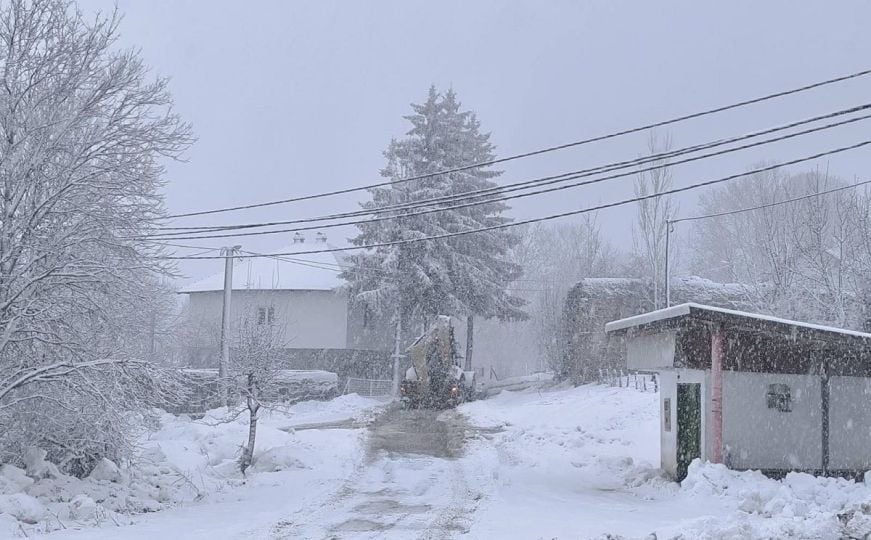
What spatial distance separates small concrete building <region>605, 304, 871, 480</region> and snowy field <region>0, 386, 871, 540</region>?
1.23 metres

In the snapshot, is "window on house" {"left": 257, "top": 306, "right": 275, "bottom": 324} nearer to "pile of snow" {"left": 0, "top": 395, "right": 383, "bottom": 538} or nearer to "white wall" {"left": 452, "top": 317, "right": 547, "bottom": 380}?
"pile of snow" {"left": 0, "top": 395, "right": 383, "bottom": 538}

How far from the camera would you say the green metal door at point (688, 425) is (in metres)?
17.0

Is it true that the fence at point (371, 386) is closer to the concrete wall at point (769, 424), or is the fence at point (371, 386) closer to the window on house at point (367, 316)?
the window on house at point (367, 316)

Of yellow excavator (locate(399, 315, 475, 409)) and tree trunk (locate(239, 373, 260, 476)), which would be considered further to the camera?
yellow excavator (locate(399, 315, 475, 409))

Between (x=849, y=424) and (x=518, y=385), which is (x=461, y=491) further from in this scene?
(x=518, y=385)

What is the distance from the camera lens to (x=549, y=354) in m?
42.0

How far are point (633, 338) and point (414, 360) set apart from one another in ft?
52.6

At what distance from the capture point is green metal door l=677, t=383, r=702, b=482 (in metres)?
17.0

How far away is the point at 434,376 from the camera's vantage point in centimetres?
3431

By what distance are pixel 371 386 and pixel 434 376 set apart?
13535mm

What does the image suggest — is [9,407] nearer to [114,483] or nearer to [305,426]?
[114,483]

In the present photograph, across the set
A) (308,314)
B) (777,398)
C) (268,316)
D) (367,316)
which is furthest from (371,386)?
(777,398)

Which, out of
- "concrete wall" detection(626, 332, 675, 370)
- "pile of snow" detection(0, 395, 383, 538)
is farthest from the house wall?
"concrete wall" detection(626, 332, 675, 370)

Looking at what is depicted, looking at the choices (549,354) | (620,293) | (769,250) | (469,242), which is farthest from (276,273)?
(769,250)
